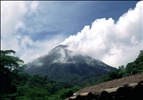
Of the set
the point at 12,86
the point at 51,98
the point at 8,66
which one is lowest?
the point at 51,98

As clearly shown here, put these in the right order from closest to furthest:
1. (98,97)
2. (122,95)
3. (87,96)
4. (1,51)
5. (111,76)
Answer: (122,95), (98,97), (87,96), (111,76), (1,51)

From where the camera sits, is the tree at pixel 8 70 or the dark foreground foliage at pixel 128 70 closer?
the dark foreground foliage at pixel 128 70

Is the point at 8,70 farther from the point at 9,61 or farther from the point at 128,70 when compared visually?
the point at 128,70

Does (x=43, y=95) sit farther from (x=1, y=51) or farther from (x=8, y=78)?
(x=1, y=51)

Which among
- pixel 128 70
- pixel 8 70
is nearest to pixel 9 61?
pixel 8 70

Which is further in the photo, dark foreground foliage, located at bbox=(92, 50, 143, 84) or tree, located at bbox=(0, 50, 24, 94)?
tree, located at bbox=(0, 50, 24, 94)

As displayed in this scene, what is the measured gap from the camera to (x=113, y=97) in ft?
21.0

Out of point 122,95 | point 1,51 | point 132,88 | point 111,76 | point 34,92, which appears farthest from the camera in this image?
point 1,51

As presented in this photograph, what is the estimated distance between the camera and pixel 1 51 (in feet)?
149

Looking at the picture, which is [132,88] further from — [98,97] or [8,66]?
[8,66]

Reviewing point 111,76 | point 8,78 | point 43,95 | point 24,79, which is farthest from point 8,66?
point 111,76

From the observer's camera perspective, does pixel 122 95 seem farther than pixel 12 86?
No

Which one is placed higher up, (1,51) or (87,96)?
(1,51)

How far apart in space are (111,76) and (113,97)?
31.1 metres
